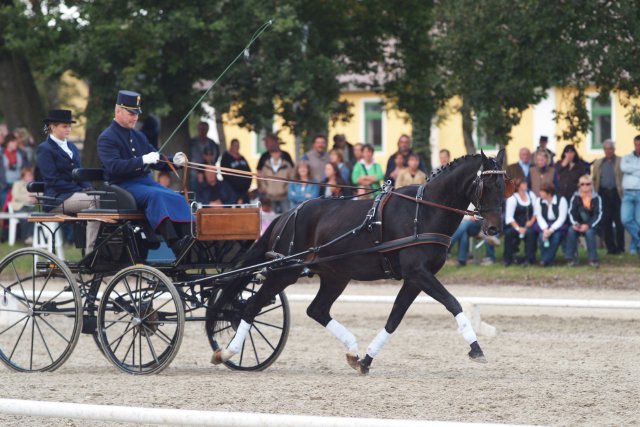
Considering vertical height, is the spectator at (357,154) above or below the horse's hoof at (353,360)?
above

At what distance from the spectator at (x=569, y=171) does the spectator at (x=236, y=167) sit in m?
4.75

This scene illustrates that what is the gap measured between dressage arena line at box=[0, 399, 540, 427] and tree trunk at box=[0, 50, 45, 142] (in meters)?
19.6

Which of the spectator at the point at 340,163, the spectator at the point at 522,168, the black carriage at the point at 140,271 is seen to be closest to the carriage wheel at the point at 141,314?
the black carriage at the point at 140,271

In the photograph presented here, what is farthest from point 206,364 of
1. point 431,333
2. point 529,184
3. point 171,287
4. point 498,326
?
point 529,184

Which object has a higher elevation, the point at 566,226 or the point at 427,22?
the point at 427,22

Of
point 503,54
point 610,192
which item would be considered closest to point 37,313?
point 503,54

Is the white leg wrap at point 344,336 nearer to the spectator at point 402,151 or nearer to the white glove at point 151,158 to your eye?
the white glove at point 151,158

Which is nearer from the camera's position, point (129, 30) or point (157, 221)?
point (157, 221)

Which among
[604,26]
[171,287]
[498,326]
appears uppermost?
[604,26]

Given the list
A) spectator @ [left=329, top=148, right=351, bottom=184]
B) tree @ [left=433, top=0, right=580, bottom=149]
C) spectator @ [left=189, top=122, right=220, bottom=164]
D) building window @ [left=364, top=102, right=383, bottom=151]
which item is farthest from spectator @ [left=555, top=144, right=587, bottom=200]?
building window @ [left=364, top=102, right=383, bottom=151]

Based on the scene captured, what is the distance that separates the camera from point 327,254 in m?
10.3

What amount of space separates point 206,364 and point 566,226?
28.1ft

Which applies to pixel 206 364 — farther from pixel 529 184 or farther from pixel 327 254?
pixel 529 184

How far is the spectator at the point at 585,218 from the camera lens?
60.3ft
